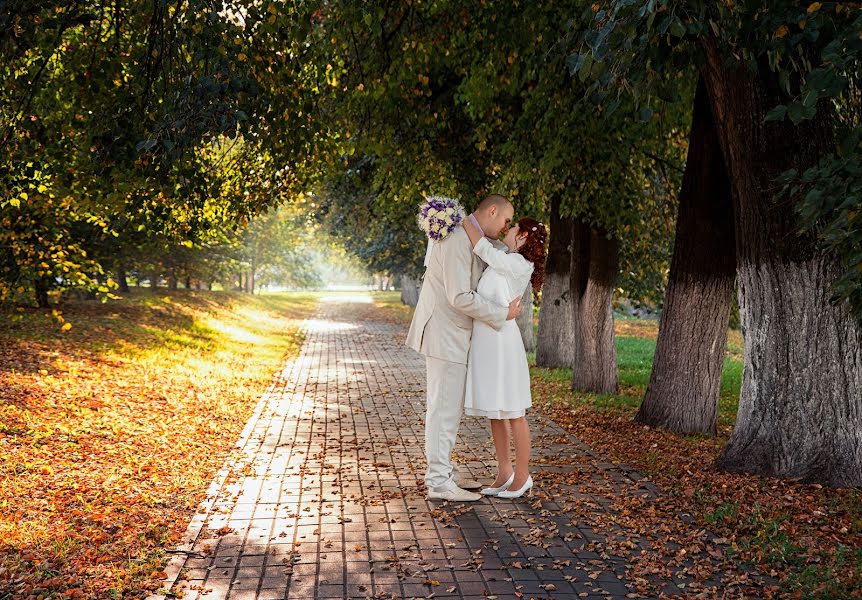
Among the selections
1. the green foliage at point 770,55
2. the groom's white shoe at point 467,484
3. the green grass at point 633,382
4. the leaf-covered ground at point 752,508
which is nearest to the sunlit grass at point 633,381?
the green grass at point 633,382

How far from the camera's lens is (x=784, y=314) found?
6996 mm

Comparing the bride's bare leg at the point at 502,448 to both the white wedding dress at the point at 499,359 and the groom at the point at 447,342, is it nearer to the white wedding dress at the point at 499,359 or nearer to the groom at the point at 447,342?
the white wedding dress at the point at 499,359

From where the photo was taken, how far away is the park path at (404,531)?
4.80m

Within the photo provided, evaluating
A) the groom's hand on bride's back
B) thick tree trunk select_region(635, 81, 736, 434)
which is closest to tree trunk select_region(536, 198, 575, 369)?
thick tree trunk select_region(635, 81, 736, 434)

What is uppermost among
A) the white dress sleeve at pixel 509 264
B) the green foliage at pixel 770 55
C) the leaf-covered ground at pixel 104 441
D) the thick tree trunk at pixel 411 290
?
the green foliage at pixel 770 55

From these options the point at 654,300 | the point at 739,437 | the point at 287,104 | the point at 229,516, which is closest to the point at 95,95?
the point at 287,104

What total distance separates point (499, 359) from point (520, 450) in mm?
771

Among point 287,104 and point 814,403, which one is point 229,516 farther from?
point 814,403

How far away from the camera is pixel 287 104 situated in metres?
8.19

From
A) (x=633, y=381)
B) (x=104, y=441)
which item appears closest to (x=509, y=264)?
(x=104, y=441)

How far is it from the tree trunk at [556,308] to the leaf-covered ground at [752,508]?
5794mm

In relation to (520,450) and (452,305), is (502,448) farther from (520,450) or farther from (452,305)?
(452,305)

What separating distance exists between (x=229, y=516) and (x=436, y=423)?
5.66 ft

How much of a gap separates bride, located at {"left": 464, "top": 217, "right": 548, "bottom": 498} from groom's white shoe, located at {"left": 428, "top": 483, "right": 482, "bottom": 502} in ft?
0.70
